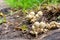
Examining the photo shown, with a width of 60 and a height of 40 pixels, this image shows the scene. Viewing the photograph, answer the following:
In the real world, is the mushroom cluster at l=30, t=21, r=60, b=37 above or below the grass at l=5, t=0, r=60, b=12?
below

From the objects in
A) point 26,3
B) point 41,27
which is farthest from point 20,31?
point 26,3

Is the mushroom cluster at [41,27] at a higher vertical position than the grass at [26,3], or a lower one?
lower

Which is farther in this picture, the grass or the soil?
the grass

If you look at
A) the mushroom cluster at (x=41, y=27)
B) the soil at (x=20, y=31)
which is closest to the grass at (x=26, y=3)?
the soil at (x=20, y=31)

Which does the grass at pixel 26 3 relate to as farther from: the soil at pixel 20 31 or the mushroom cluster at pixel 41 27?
the mushroom cluster at pixel 41 27

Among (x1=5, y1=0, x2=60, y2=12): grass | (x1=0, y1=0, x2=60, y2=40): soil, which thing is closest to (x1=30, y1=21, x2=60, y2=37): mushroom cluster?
(x1=0, y1=0, x2=60, y2=40): soil

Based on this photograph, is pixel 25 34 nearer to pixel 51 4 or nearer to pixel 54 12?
pixel 54 12

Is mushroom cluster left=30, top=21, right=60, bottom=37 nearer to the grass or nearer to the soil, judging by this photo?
the soil

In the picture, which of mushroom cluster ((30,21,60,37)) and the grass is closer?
mushroom cluster ((30,21,60,37))

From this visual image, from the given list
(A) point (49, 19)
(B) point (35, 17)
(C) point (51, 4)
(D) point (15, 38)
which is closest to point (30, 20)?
(B) point (35, 17)

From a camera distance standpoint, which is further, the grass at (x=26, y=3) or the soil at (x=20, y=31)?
the grass at (x=26, y=3)

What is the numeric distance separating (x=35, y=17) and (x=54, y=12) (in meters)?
0.36

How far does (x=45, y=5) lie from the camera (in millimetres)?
3363

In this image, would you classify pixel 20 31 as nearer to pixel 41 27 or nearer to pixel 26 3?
pixel 41 27
